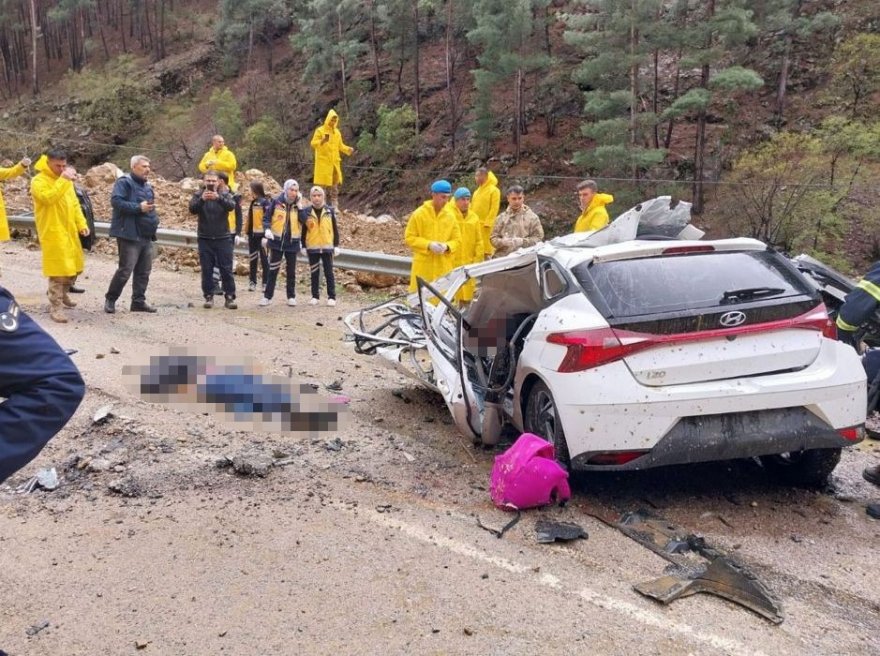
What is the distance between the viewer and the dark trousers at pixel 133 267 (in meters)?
8.88

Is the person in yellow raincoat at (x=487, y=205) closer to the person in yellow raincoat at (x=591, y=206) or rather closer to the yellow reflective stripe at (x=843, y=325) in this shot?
the person in yellow raincoat at (x=591, y=206)

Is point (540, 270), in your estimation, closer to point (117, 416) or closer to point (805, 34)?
point (117, 416)

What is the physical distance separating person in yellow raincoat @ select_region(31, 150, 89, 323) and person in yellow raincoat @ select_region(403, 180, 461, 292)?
12.8 feet

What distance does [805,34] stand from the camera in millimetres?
A: 22578

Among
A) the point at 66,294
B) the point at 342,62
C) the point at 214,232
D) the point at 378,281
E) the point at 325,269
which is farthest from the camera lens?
the point at 342,62

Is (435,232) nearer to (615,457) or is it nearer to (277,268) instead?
(277,268)

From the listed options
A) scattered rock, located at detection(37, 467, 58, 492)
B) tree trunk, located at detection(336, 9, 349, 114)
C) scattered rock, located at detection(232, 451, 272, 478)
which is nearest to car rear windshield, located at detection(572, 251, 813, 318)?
scattered rock, located at detection(232, 451, 272, 478)

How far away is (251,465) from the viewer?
14.5 ft

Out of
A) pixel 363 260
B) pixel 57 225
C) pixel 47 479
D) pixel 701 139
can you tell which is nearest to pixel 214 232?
pixel 57 225

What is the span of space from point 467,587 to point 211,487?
1.74 metres

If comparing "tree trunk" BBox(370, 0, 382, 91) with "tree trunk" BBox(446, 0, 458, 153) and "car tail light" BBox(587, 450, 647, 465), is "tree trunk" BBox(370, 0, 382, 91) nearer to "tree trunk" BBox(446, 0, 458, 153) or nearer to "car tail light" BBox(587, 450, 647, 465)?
"tree trunk" BBox(446, 0, 458, 153)

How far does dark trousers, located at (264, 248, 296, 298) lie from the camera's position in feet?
33.8

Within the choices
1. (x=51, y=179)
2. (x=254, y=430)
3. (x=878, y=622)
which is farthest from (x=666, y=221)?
(x=51, y=179)

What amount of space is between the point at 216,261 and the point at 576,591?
302 inches
